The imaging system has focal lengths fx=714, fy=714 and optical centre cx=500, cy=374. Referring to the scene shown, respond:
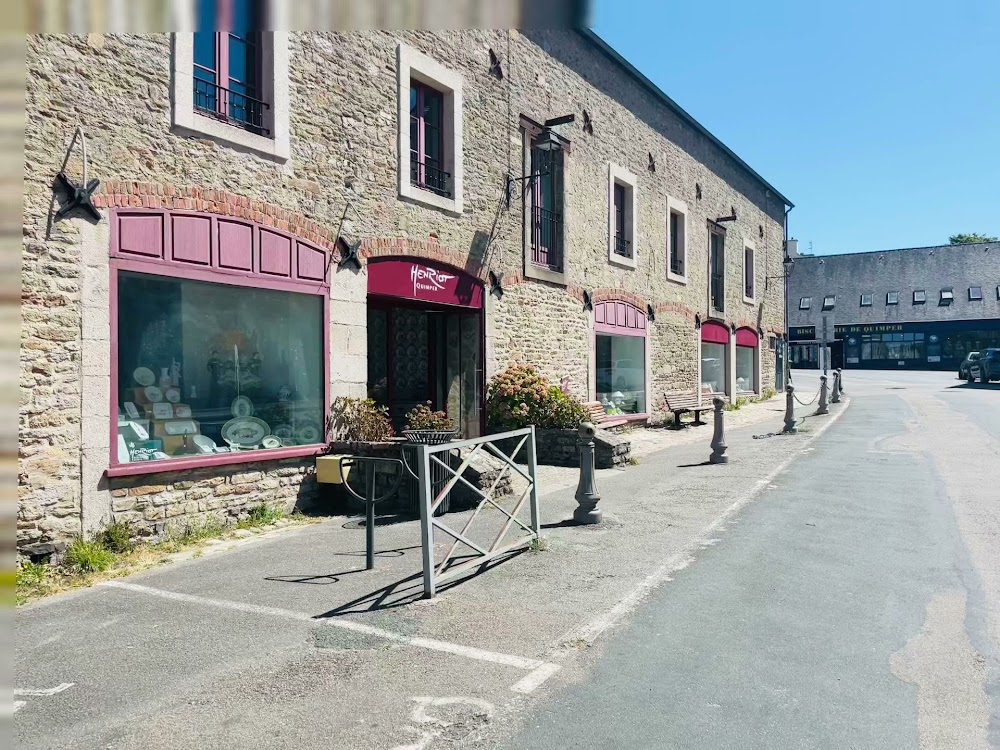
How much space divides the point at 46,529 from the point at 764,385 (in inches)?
1017

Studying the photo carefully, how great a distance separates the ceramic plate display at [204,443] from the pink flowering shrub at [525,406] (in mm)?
5059

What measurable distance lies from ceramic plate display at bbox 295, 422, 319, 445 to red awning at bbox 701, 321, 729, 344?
578 inches

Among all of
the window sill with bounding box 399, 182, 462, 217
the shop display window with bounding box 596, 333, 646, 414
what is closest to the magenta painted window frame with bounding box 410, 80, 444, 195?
the window sill with bounding box 399, 182, 462, 217

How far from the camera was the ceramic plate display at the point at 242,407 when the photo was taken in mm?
8062

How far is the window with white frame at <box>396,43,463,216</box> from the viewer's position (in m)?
9.95

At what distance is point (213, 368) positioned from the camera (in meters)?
7.82

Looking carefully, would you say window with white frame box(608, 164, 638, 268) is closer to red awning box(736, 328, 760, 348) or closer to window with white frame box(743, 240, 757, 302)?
red awning box(736, 328, 760, 348)

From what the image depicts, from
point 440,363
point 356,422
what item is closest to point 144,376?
point 356,422

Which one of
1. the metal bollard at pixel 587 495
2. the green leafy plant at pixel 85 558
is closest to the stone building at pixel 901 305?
the metal bollard at pixel 587 495

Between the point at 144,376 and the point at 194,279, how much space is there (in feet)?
3.56

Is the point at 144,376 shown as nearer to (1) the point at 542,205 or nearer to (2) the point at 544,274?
(2) the point at 544,274

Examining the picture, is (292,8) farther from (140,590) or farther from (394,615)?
(140,590)

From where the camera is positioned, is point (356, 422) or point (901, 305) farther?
point (901, 305)

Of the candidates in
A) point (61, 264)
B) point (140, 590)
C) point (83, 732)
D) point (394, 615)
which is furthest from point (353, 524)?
point (83, 732)
